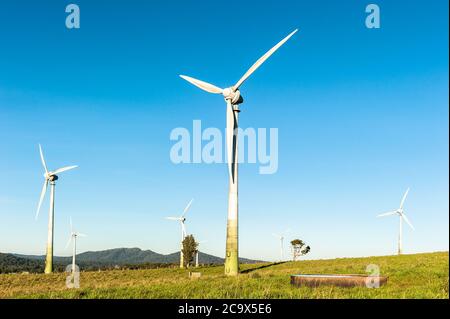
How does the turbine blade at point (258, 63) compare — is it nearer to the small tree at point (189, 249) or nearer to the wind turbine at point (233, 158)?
the wind turbine at point (233, 158)

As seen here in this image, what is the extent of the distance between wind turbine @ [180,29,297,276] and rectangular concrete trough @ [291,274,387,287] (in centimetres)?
1882

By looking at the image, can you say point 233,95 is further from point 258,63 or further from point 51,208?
point 51,208

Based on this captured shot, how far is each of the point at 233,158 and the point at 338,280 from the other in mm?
23688

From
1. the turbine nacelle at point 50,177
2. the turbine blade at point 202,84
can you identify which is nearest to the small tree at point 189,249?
the turbine nacelle at point 50,177

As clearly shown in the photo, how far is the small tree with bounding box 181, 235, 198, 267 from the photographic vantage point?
359 ft

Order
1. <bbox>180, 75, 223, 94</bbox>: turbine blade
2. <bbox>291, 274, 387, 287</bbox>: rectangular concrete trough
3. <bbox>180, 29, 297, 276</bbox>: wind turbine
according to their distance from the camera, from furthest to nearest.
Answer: <bbox>180, 75, 223, 94</bbox>: turbine blade → <bbox>180, 29, 297, 276</bbox>: wind turbine → <bbox>291, 274, 387, 287</bbox>: rectangular concrete trough

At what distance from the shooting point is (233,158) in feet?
165

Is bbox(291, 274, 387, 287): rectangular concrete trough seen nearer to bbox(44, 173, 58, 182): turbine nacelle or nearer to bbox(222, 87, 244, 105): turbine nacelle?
bbox(222, 87, 244, 105): turbine nacelle

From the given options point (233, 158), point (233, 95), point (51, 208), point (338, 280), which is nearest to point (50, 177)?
point (51, 208)

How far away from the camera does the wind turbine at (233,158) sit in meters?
49.3

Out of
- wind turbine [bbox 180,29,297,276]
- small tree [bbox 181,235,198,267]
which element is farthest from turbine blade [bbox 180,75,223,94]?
small tree [bbox 181,235,198,267]

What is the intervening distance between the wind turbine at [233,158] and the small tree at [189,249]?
196 ft

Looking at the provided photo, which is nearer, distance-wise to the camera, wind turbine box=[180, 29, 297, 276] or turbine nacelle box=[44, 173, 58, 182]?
wind turbine box=[180, 29, 297, 276]
